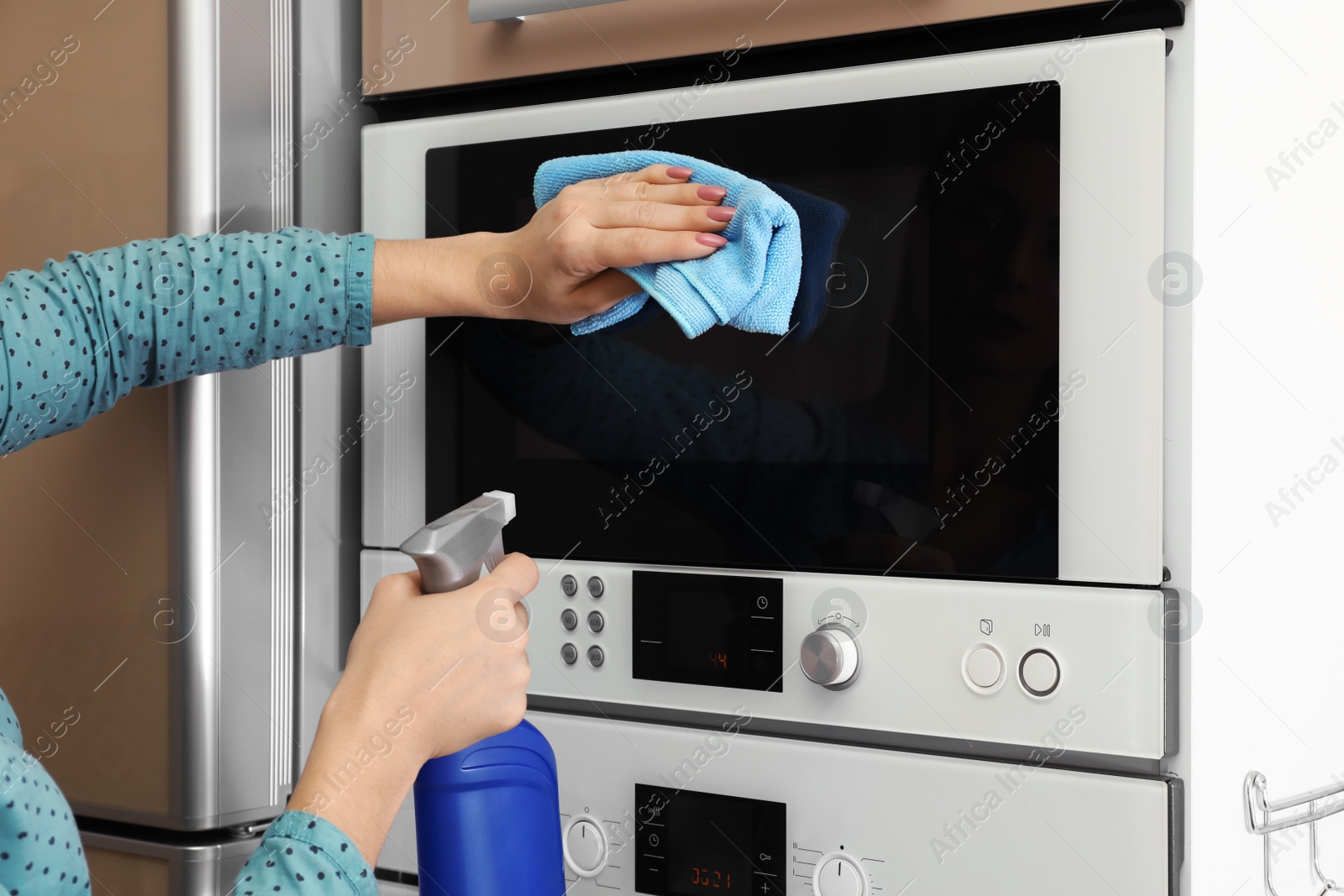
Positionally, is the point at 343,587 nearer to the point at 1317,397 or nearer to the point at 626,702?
the point at 626,702

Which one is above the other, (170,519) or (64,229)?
(64,229)

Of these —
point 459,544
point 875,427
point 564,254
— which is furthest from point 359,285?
point 875,427

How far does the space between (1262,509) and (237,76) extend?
805 millimetres

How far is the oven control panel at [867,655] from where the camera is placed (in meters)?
0.59

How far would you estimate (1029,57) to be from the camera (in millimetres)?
598

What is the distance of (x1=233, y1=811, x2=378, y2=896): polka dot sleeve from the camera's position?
452mm

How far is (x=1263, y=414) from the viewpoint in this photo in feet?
2.04

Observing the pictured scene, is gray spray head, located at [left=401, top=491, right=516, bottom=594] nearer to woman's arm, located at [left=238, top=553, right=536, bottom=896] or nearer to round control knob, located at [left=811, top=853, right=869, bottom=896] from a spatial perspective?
woman's arm, located at [left=238, top=553, right=536, bottom=896]

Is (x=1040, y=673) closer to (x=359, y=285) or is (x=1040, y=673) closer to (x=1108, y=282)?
(x=1108, y=282)

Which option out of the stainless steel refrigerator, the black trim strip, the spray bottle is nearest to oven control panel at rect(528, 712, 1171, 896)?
the spray bottle

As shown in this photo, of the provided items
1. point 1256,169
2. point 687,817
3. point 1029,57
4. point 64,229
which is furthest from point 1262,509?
point 64,229

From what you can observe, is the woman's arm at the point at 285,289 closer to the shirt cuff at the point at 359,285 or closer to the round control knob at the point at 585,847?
the shirt cuff at the point at 359,285

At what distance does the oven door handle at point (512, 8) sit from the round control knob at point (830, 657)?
1.54 ft

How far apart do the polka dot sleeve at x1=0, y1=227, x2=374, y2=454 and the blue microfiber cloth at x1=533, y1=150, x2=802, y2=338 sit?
23 centimetres
